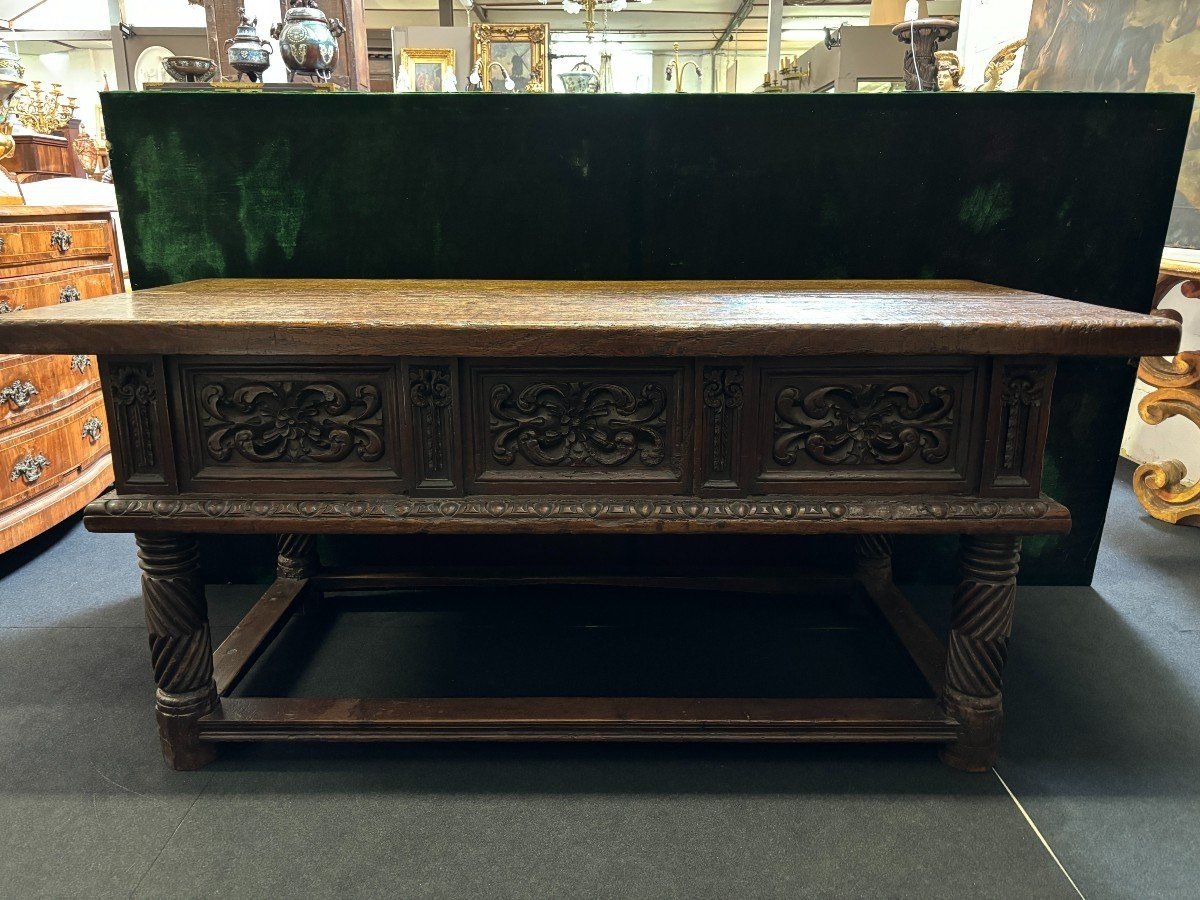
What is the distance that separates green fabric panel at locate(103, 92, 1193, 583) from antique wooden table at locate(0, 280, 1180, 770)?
2.01 feet

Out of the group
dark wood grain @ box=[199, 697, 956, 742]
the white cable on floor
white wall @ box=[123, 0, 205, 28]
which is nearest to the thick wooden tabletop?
dark wood grain @ box=[199, 697, 956, 742]

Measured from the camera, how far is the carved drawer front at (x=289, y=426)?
1.41 meters

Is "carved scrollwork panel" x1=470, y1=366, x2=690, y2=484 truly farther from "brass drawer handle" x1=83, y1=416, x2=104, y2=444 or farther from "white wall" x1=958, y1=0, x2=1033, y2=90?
"white wall" x1=958, y1=0, x2=1033, y2=90

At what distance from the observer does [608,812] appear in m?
1.53

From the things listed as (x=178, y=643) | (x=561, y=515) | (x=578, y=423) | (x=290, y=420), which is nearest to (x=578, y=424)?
(x=578, y=423)

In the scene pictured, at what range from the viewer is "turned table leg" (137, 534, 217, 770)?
1526mm

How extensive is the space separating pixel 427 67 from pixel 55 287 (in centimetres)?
253

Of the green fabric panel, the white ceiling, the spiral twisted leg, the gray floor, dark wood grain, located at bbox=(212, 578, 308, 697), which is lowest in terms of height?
the gray floor

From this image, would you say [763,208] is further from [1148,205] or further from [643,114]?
[1148,205]

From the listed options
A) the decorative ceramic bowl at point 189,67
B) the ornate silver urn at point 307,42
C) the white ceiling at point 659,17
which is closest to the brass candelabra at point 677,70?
the white ceiling at point 659,17

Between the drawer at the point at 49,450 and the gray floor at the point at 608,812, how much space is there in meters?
0.95

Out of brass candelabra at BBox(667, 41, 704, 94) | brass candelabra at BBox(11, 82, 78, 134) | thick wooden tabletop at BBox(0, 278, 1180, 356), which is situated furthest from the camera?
brass candelabra at BBox(667, 41, 704, 94)

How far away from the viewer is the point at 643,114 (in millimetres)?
2027

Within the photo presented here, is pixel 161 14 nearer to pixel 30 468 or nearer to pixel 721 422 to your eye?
pixel 30 468
